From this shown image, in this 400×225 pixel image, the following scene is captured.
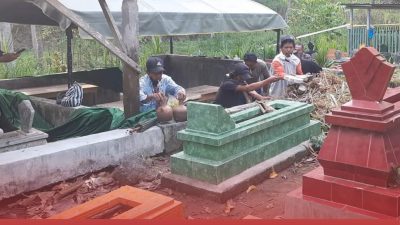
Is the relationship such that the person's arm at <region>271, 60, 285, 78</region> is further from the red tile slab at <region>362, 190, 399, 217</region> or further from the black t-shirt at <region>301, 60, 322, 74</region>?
the red tile slab at <region>362, 190, 399, 217</region>

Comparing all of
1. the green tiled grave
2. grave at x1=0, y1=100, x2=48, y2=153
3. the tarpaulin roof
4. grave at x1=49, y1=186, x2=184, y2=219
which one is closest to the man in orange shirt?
the green tiled grave

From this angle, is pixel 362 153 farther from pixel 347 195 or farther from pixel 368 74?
pixel 368 74

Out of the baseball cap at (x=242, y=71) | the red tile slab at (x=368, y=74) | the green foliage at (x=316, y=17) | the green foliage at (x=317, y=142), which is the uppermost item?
the green foliage at (x=316, y=17)

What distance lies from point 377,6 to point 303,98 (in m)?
5.91

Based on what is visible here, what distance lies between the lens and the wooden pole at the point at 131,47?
6.18 metres

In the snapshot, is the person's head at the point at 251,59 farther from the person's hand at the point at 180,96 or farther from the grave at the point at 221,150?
the grave at the point at 221,150

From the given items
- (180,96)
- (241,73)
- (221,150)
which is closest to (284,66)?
(241,73)

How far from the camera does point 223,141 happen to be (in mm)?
4863

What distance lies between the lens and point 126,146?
5.83 meters

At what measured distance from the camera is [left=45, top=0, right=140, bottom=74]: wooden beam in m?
5.34

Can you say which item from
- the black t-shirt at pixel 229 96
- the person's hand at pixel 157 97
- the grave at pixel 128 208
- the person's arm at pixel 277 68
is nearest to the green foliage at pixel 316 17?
the person's arm at pixel 277 68

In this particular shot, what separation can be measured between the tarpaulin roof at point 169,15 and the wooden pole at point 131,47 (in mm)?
548

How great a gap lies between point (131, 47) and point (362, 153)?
4.36m

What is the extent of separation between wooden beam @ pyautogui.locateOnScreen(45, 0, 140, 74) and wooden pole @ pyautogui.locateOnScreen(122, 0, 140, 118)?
→ 13 cm
